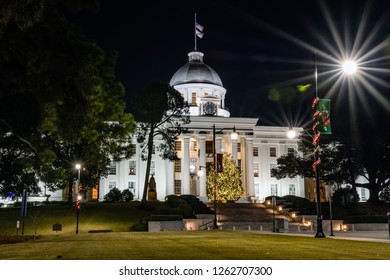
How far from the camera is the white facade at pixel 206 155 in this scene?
70125 millimetres

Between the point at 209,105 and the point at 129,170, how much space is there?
17.9 m

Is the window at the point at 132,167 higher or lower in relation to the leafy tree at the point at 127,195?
higher

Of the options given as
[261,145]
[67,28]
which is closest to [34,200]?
[261,145]

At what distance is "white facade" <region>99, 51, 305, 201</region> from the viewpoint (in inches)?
2761

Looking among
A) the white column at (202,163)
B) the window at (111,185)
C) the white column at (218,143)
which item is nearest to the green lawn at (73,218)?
the white column at (202,163)

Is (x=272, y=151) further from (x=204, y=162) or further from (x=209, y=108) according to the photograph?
(x=204, y=162)

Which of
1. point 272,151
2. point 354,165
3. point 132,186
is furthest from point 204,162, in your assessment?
point 354,165

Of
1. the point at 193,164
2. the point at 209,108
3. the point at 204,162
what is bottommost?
the point at 204,162

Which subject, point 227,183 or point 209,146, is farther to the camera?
point 209,146

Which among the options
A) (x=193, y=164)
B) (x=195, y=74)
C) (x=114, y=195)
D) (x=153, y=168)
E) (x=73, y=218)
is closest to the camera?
(x=73, y=218)

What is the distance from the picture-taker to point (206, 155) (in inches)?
2891

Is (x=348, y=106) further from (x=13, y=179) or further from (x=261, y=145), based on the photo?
(x=13, y=179)

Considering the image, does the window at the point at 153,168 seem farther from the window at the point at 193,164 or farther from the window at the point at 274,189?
the window at the point at 274,189
